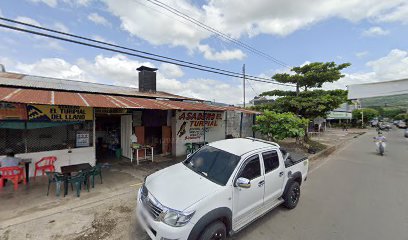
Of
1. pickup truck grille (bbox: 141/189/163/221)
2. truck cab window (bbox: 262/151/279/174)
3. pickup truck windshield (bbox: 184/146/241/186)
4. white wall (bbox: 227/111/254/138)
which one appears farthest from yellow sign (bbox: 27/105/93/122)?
white wall (bbox: 227/111/254/138)

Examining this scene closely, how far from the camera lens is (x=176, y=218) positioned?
2.69m

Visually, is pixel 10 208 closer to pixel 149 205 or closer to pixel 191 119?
pixel 149 205

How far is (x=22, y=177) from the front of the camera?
18.8 ft

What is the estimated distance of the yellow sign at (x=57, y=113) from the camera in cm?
601

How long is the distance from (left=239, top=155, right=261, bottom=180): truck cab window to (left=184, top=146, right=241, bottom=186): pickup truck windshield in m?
0.23

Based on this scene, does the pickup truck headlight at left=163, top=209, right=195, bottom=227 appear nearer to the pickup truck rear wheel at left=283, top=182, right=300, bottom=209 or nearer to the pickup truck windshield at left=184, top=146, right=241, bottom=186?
the pickup truck windshield at left=184, top=146, right=241, bottom=186

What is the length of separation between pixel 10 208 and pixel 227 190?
→ 5164 millimetres

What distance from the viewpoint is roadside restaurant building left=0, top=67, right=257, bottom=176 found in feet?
19.2

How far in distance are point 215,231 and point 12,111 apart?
272 inches

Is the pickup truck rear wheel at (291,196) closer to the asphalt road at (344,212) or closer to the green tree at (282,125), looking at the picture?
the asphalt road at (344,212)

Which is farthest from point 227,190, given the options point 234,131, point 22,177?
point 234,131

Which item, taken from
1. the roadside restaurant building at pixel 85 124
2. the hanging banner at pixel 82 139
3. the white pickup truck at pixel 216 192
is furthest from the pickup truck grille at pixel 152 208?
the hanging banner at pixel 82 139

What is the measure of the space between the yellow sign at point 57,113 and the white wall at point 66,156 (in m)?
1.19

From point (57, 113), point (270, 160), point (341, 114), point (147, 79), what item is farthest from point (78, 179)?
point (341, 114)
